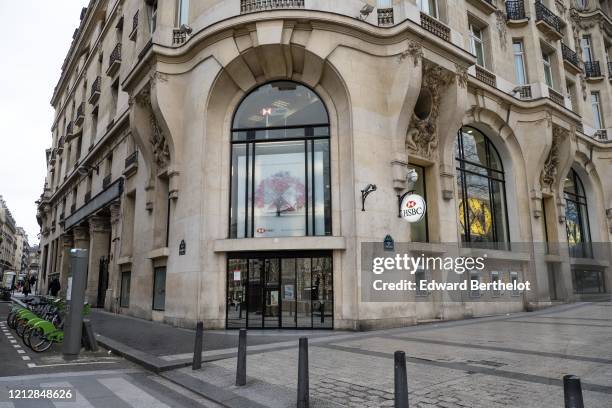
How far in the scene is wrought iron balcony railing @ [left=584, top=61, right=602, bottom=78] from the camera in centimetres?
2906

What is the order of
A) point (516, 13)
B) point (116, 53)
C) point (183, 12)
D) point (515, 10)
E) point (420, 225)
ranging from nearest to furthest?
point (420, 225)
point (183, 12)
point (516, 13)
point (515, 10)
point (116, 53)

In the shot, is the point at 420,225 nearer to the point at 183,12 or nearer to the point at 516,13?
the point at 183,12

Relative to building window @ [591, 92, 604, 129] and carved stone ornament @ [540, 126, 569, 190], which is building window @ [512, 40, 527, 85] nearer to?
carved stone ornament @ [540, 126, 569, 190]

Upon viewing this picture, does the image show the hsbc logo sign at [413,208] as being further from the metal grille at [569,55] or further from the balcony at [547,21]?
the metal grille at [569,55]

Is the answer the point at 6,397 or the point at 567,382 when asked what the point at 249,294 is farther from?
the point at 567,382

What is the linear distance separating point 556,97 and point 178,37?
64.8 ft

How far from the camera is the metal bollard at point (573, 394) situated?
118 inches

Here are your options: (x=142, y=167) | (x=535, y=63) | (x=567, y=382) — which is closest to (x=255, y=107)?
(x=142, y=167)

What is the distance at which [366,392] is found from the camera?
5.87m

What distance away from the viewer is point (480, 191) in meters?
20.0

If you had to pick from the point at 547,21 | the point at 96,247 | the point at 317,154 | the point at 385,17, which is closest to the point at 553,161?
the point at 547,21

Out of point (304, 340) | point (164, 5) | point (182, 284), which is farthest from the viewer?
point (164, 5)

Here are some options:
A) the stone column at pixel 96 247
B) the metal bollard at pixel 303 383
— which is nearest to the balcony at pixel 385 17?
the metal bollard at pixel 303 383

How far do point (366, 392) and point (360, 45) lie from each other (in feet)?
39.5
